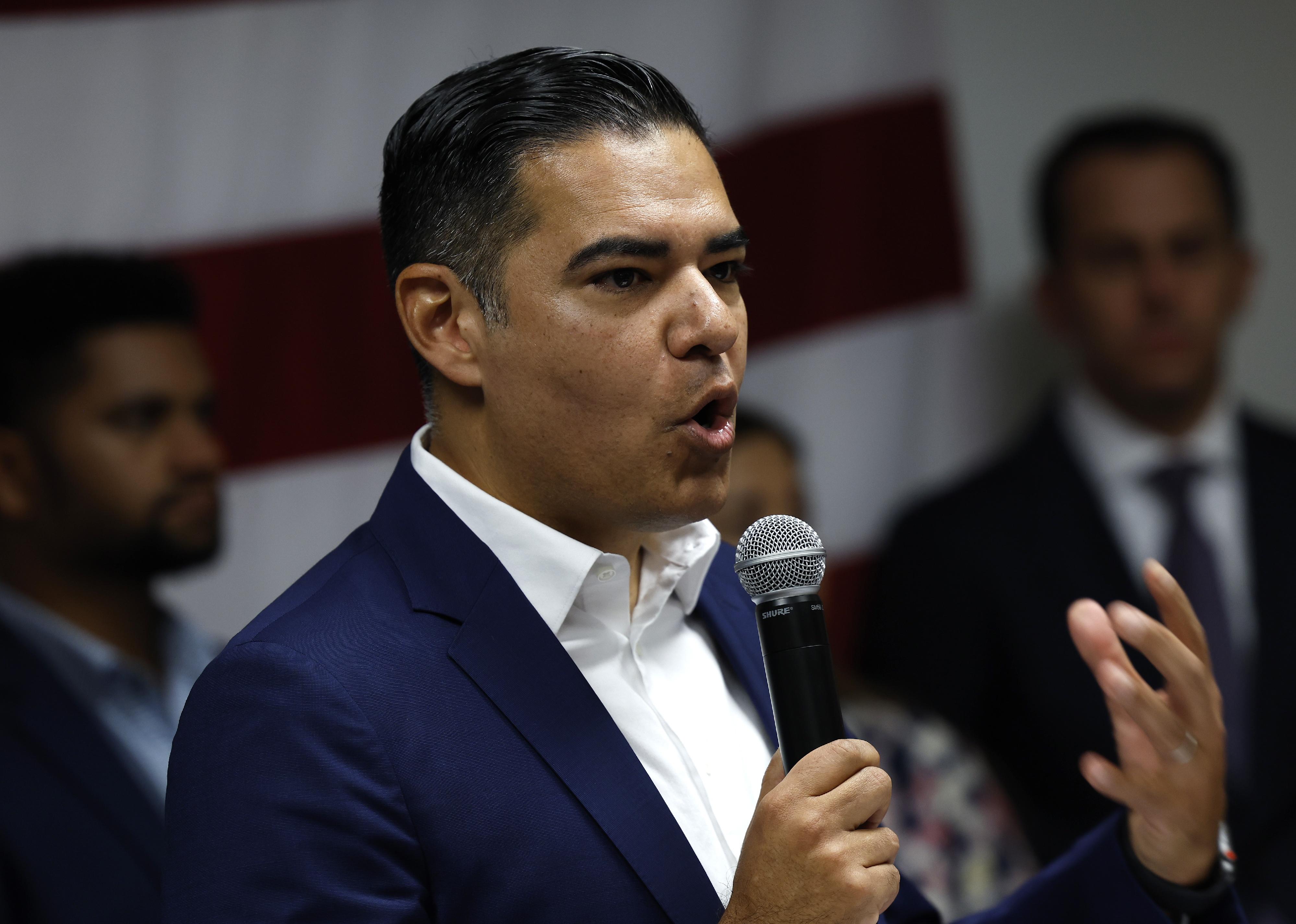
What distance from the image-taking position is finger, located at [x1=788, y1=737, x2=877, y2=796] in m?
1.04

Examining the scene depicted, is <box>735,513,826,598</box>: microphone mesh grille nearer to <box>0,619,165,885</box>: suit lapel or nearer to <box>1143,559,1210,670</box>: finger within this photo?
<box>1143,559,1210,670</box>: finger

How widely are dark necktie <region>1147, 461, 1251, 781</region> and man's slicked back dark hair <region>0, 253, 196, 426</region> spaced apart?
2.09 metres

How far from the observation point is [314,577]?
1.26 metres

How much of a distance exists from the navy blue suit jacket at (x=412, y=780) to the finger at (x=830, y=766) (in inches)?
6.6

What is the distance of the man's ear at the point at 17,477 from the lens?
242 cm

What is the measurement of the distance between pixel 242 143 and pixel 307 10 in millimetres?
308

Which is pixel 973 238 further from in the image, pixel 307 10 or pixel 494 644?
pixel 494 644

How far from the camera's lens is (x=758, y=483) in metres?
2.77

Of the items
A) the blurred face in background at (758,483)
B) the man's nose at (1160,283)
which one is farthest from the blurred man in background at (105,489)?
the man's nose at (1160,283)

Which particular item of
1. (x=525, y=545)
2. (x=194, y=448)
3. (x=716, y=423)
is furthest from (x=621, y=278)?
(x=194, y=448)

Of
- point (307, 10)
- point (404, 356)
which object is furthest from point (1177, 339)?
point (307, 10)

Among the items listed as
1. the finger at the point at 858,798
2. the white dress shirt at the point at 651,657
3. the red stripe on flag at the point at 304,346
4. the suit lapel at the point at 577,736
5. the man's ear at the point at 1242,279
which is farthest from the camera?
the man's ear at the point at 1242,279

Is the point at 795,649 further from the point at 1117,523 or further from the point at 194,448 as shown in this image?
the point at 1117,523

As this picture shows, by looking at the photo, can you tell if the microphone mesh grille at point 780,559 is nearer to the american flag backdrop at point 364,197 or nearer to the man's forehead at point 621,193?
the man's forehead at point 621,193
